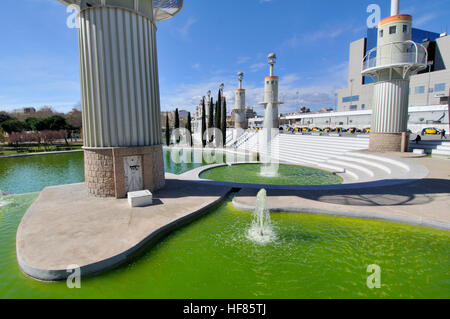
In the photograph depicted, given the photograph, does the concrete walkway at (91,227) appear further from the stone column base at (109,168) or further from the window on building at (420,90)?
the window on building at (420,90)

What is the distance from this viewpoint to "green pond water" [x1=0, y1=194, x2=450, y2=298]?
4.39 metres

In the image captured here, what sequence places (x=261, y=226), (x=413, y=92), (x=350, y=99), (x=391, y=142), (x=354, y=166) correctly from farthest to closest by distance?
(x=350, y=99), (x=413, y=92), (x=391, y=142), (x=354, y=166), (x=261, y=226)

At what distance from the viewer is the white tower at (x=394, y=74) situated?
1682 centimetres

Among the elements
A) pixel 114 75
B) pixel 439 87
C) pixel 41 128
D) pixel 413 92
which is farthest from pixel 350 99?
pixel 41 128

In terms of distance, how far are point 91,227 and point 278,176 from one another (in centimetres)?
1075

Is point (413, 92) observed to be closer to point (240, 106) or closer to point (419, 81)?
point (419, 81)

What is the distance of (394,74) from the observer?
1759 centimetres

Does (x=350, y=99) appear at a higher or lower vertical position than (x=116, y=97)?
higher

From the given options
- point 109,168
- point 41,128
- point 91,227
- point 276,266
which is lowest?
point 276,266

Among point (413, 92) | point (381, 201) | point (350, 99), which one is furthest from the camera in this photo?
point (350, 99)

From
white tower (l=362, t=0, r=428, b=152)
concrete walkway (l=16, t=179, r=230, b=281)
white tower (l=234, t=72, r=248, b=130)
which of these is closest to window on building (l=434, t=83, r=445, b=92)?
white tower (l=234, t=72, r=248, b=130)

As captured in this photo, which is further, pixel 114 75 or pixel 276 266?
pixel 114 75

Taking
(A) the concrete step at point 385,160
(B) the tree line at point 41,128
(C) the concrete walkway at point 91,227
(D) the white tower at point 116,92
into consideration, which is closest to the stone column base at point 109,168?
(D) the white tower at point 116,92

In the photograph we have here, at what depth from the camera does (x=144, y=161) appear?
10.2m
